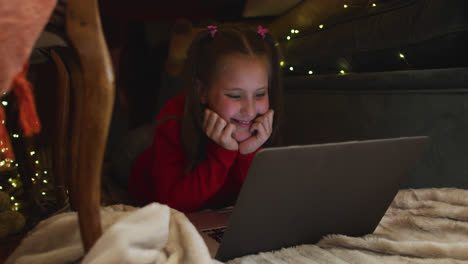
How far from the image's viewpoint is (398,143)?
0.72 m

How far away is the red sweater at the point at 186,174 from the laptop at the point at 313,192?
326mm

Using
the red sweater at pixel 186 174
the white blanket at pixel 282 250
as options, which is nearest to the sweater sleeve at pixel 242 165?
the red sweater at pixel 186 174

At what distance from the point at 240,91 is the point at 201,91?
6.9 inches

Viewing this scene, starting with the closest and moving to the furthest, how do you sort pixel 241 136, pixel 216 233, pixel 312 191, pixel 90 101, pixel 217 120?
1. pixel 90 101
2. pixel 312 191
3. pixel 216 233
4. pixel 217 120
5. pixel 241 136

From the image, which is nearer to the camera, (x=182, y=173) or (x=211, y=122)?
(x=211, y=122)

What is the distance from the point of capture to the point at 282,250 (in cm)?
75

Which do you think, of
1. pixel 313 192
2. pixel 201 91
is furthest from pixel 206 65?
pixel 313 192

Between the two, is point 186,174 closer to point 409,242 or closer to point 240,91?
point 240,91

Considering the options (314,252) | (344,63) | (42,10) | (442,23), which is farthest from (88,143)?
(344,63)

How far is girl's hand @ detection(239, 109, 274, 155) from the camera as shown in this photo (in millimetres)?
1101

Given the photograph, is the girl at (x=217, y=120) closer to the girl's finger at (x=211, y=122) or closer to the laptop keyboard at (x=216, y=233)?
the girl's finger at (x=211, y=122)

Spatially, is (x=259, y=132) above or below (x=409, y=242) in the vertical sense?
above

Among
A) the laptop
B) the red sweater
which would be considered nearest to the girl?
the red sweater

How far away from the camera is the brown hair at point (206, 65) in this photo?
116 cm
